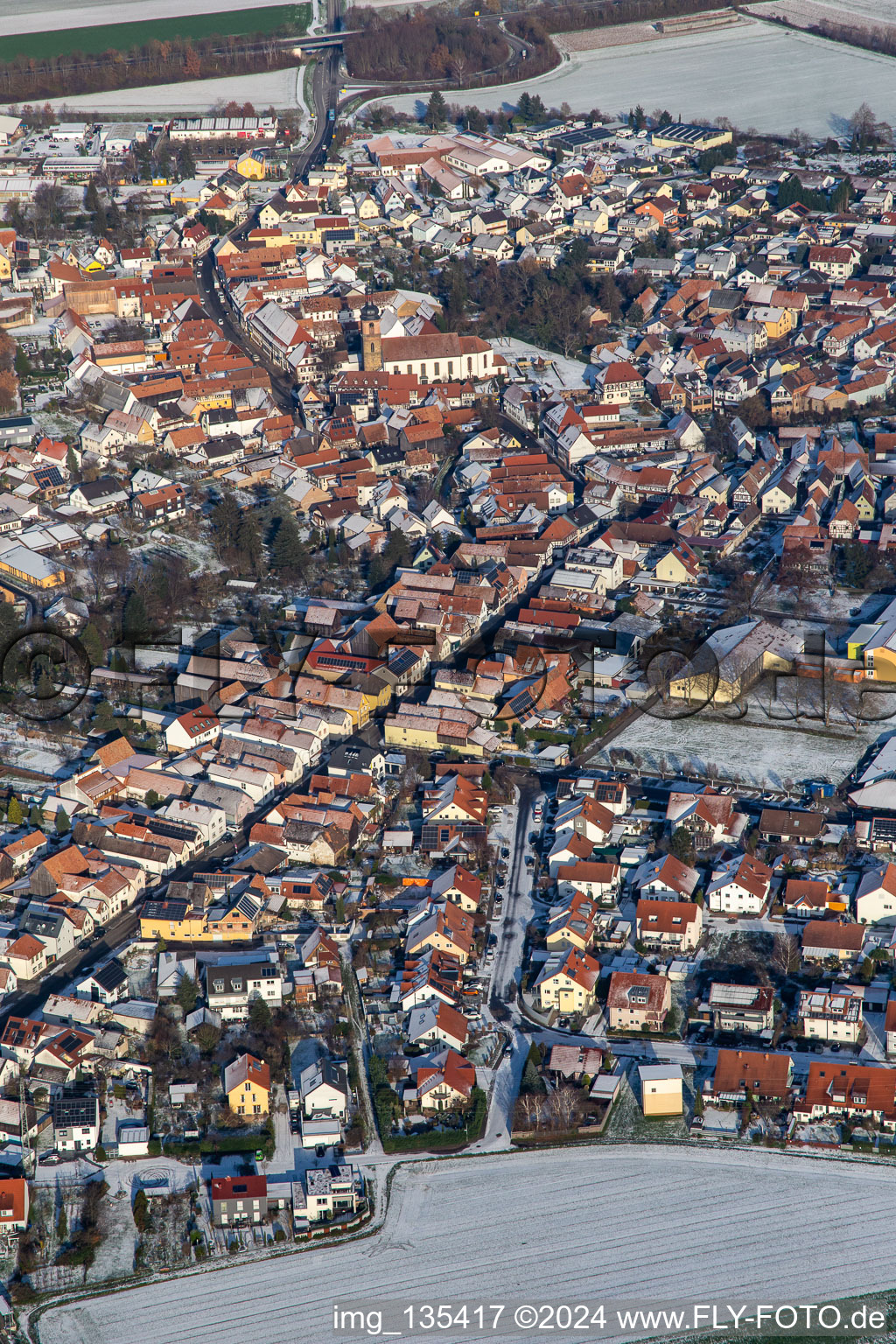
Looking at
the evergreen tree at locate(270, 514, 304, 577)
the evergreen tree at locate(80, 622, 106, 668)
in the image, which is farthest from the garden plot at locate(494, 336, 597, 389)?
the evergreen tree at locate(80, 622, 106, 668)

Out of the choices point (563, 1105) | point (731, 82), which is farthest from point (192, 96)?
point (563, 1105)

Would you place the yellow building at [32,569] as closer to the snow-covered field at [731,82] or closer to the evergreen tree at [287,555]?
the evergreen tree at [287,555]

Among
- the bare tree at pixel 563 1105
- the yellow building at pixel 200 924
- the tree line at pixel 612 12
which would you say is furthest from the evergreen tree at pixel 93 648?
the tree line at pixel 612 12

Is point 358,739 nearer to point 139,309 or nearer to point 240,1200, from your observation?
point 240,1200

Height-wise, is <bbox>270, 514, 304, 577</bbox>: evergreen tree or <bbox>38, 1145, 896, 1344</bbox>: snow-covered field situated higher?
<bbox>270, 514, 304, 577</bbox>: evergreen tree

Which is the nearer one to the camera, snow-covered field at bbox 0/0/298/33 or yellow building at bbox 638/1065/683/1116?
yellow building at bbox 638/1065/683/1116

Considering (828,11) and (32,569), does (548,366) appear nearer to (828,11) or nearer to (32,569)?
(32,569)

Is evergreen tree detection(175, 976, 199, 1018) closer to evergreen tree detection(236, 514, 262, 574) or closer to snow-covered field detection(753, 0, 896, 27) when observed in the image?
evergreen tree detection(236, 514, 262, 574)
